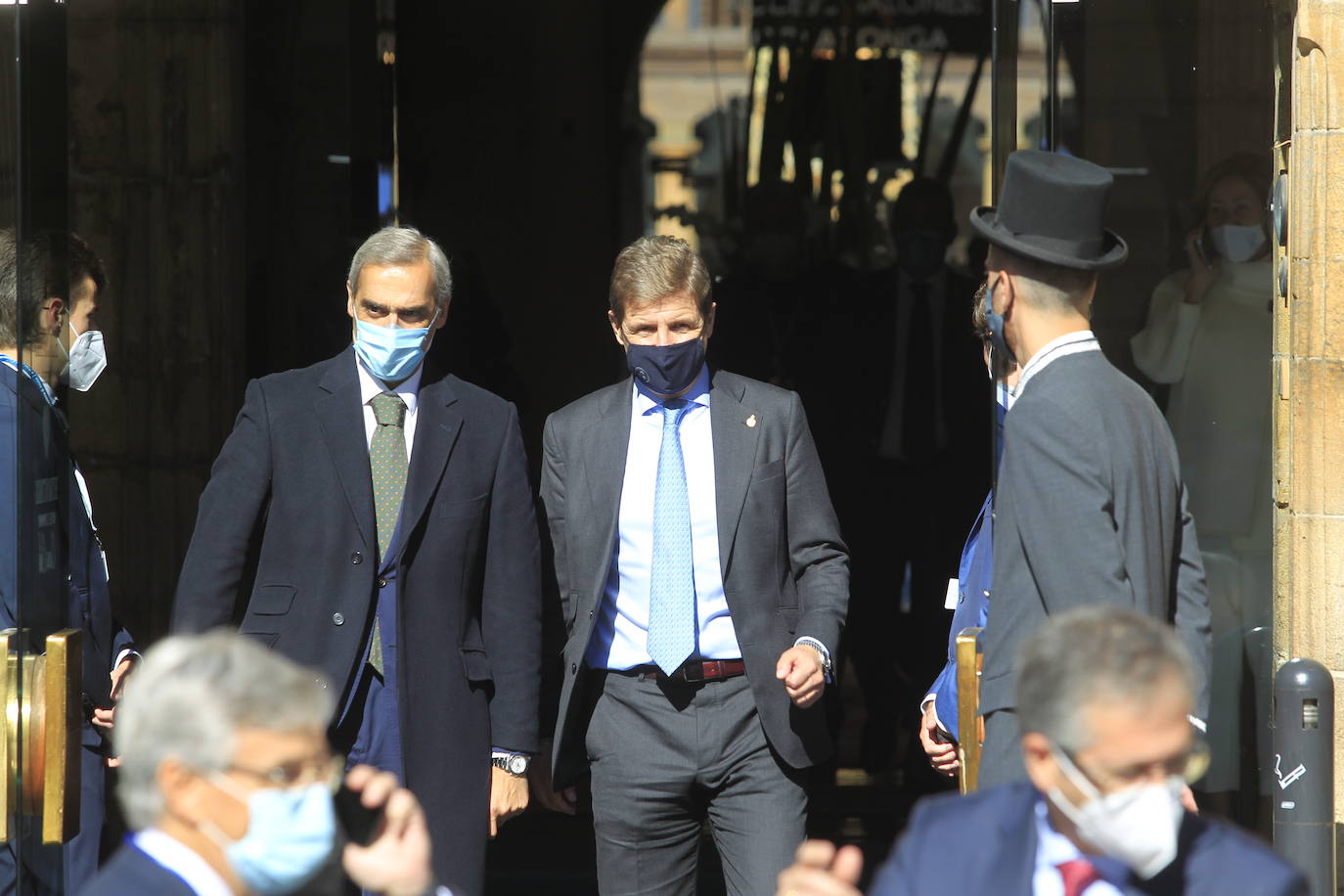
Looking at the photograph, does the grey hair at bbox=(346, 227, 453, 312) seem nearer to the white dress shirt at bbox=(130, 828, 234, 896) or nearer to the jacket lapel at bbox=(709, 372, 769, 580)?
the jacket lapel at bbox=(709, 372, 769, 580)

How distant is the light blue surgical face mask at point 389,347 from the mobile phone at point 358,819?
1298 mm

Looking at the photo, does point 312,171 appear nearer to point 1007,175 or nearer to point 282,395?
point 282,395

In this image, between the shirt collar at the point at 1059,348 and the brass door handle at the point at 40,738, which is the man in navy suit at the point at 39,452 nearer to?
the brass door handle at the point at 40,738

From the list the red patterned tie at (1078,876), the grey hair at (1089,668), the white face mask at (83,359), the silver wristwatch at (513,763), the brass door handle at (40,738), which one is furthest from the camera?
the white face mask at (83,359)

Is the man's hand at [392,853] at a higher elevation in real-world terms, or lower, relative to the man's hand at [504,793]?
higher

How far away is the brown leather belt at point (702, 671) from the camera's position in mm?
4148

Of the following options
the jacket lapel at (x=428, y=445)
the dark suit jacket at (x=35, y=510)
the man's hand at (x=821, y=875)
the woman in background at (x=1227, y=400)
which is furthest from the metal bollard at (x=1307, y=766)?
the dark suit jacket at (x=35, y=510)

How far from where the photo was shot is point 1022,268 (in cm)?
340

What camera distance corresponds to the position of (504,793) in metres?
4.13

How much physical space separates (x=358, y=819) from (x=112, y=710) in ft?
6.30

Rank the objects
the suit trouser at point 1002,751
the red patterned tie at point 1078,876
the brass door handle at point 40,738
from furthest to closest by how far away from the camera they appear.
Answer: the brass door handle at point 40,738 < the suit trouser at point 1002,751 < the red patterned tie at point 1078,876

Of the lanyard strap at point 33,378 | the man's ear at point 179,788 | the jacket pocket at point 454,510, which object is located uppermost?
the lanyard strap at point 33,378

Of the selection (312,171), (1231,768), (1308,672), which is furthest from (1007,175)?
(312,171)

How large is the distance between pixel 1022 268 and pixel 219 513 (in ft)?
6.06
